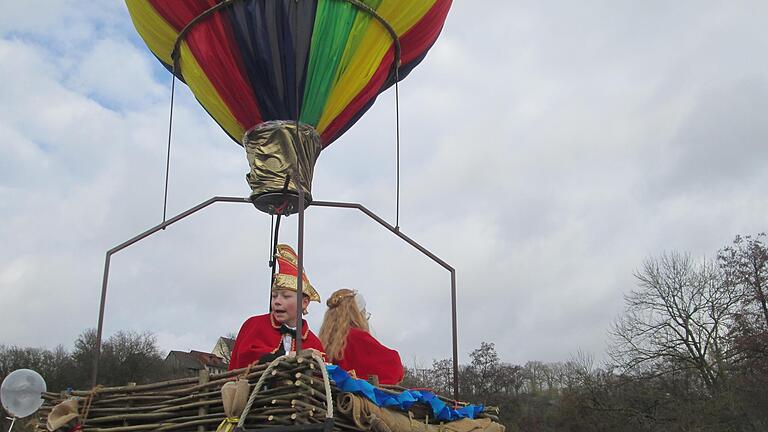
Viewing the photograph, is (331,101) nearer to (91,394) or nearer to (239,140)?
(239,140)

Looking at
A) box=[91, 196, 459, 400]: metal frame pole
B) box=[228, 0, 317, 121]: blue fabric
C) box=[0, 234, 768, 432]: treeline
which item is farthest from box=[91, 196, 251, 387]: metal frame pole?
box=[0, 234, 768, 432]: treeline

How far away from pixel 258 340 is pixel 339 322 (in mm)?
743

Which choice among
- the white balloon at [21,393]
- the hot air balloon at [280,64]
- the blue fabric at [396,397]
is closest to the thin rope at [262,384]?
the blue fabric at [396,397]

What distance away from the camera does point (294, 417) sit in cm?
279

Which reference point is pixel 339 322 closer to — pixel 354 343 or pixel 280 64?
pixel 354 343

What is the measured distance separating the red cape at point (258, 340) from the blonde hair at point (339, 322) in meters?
0.09

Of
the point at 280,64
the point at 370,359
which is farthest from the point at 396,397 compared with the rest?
the point at 280,64

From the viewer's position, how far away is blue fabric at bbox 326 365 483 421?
305 cm

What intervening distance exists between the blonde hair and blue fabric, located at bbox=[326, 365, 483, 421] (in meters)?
0.97

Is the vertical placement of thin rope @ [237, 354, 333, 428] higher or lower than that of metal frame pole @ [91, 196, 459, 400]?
lower

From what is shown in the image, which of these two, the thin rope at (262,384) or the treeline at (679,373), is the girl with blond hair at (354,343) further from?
the treeline at (679,373)

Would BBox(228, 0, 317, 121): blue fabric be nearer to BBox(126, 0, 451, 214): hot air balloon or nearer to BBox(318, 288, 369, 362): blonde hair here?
BBox(126, 0, 451, 214): hot air balloon

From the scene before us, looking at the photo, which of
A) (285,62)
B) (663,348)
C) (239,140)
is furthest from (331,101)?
(663,348)

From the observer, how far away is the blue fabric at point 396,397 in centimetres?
305
